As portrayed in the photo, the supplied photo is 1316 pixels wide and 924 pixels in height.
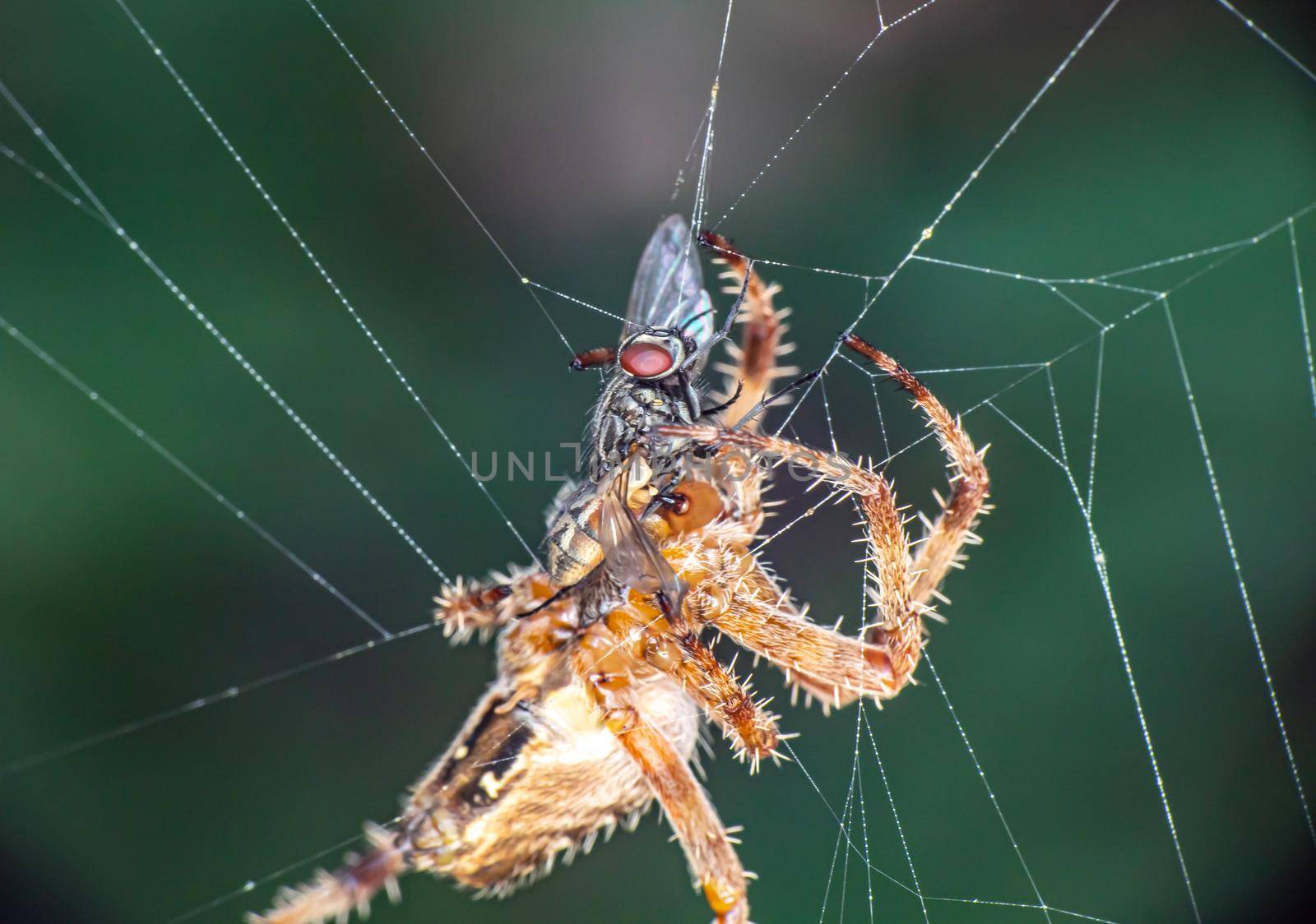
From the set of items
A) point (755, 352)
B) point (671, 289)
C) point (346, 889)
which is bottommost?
point (346, 889)

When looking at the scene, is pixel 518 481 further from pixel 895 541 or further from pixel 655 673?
pixel 895 541

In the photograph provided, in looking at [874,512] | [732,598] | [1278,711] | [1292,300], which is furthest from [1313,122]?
[732,598]

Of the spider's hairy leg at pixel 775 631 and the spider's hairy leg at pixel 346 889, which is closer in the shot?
the spider's hairy leg at pixel 346 889

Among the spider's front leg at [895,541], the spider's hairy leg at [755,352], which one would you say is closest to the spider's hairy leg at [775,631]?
the spider's front leg at [895,541]

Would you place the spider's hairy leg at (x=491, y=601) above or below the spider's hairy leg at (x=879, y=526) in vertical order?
above

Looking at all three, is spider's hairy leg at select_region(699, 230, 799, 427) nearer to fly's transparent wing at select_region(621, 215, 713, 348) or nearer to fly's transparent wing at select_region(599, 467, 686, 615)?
fly's transparent wing at select_region(621, 215, 713, 348)

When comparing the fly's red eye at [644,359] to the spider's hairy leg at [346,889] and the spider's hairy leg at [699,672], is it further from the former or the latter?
the spider's hairy leg at [346,889]

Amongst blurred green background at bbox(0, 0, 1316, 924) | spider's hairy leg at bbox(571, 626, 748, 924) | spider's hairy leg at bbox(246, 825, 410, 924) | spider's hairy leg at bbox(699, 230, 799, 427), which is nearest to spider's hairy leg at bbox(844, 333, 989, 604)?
spider's hairy leg at bbox(699, 230, 799, 427)

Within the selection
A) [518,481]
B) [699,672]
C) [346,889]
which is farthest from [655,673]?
[518,481]

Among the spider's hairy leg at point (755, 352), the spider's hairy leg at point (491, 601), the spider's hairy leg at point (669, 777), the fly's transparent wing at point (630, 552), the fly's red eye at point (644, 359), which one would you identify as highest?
the spider's hairy leg at point (755, 352)
